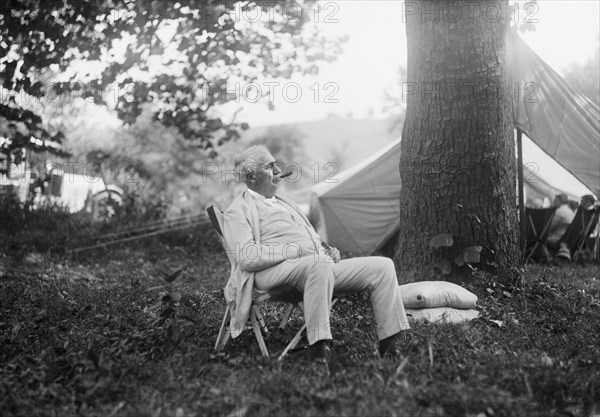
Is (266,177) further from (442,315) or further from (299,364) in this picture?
(442,315)

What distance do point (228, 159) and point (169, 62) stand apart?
23.5 m

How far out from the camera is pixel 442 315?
5.09 m

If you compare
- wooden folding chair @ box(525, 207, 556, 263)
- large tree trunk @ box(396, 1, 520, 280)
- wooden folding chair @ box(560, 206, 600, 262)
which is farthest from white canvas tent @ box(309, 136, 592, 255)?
large tree trunk @ box(396, 1, 520, 280)

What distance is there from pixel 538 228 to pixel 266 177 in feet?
18.4

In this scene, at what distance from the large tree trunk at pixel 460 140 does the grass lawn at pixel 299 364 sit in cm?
43

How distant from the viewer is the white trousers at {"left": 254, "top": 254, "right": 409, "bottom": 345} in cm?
414

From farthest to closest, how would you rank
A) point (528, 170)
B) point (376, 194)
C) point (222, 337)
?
1. point (376, 194)
2. point (528, 170)
3. point (222, 337)

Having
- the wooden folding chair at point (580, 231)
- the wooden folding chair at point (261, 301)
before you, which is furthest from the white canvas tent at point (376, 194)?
the wooden folding chair at point (261, 301)

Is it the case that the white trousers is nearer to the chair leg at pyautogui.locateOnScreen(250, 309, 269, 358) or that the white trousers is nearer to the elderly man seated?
the elderly man seated

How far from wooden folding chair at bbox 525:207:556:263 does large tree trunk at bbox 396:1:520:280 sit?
3.38m

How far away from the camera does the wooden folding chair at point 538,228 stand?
30.4ft

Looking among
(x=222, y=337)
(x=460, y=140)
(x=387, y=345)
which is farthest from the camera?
(x=460, y=140)

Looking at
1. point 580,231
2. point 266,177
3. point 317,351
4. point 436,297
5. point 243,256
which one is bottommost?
point 580,231

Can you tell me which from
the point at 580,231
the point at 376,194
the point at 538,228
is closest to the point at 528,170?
the point at 538,228
